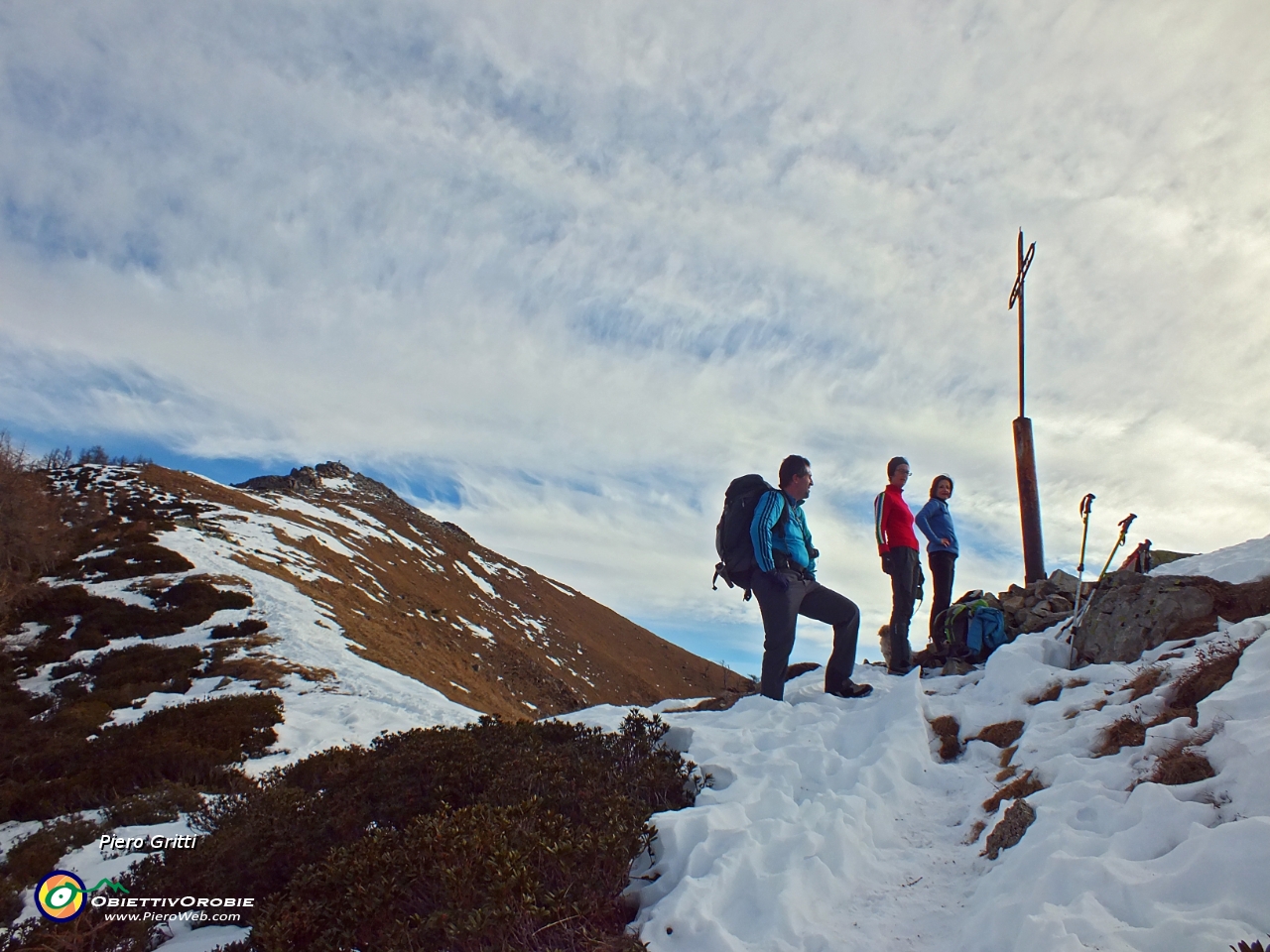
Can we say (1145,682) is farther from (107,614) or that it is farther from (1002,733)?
(107,614)

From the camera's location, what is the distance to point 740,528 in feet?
22.7

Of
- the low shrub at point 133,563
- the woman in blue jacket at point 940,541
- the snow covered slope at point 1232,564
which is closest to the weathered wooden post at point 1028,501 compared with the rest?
the snow covered slope at point 1232,564

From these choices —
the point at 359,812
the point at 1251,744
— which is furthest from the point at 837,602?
the point at 359,812

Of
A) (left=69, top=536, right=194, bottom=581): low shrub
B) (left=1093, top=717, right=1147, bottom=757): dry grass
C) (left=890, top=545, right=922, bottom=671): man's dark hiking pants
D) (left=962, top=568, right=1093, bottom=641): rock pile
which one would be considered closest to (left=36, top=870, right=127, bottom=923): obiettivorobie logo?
(left=1093, top=717, right=1147, bottom=757): dry grass

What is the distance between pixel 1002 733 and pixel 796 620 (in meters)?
2.04

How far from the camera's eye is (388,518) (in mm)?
60531

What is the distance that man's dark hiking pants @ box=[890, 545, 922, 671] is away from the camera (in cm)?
828

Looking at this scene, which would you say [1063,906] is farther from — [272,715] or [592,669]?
[592,669]

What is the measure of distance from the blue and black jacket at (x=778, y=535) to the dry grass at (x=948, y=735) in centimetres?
177

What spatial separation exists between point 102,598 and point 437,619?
55.6ft

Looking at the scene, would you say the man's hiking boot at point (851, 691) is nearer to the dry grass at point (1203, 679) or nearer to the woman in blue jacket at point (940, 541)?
the woman in blue jacket at point (940, 541)

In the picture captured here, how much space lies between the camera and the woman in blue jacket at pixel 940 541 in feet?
29.4

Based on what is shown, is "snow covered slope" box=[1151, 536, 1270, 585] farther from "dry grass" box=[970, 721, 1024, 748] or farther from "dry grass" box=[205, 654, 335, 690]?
"dry grass" box=[205, 654, 335, 690]

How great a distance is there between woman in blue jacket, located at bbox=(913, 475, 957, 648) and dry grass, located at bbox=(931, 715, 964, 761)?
125 inches
